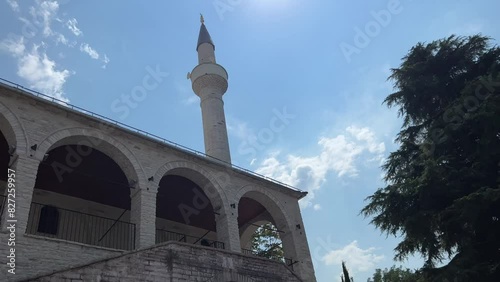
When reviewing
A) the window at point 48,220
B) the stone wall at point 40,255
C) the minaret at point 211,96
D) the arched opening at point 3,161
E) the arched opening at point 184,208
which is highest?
the minaret at point 211,96

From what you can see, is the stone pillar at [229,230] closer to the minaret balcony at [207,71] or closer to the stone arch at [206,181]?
the stone arch at [206,181]

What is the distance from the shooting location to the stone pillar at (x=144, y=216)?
1101 centimetres

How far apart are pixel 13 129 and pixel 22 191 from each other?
5.61 ft

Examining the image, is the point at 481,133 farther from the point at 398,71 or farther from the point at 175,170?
the point at 175,170

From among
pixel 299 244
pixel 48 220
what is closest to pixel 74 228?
pixel 48 220

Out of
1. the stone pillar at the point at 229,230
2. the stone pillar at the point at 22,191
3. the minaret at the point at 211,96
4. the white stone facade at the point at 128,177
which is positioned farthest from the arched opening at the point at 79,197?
the minaret at the point at 211,96

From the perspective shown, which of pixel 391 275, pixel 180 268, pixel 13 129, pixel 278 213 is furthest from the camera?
pixel 391 275

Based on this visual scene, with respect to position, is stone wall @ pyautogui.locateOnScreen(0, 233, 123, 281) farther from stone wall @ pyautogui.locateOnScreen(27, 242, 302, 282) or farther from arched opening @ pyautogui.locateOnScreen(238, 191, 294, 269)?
arched opening @ pyautogui.locateOnScreen(238, 191, 294, 269)

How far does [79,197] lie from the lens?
1424cm

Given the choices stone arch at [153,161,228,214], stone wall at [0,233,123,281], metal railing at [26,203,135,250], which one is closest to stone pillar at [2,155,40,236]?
stone wall at [0,233,123,281]

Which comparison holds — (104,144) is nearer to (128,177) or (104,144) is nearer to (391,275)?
(128,177)

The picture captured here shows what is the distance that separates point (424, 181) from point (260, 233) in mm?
14109

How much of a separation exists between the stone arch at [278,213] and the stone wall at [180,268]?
4131mm

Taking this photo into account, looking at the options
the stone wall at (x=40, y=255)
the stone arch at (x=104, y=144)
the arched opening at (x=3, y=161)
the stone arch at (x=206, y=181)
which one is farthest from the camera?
the stone arch at (x=206, y=181)
